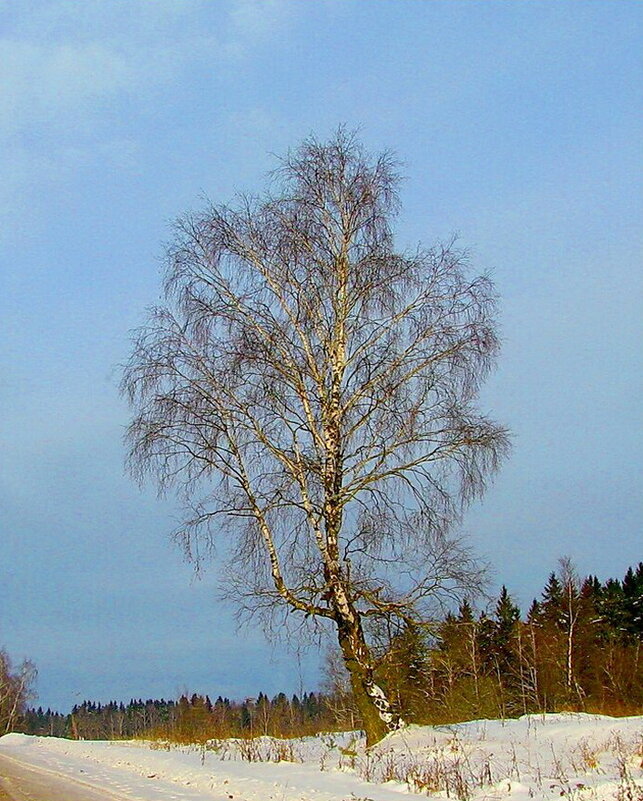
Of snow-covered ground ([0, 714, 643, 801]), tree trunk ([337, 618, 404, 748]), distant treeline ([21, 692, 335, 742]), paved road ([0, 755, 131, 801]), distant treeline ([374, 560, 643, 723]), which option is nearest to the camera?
snow-covered ground ([0, 714, 643, 801])

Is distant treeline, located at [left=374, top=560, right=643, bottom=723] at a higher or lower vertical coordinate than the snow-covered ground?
higher

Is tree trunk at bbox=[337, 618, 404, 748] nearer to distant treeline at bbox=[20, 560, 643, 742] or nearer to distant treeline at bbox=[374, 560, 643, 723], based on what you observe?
distant treeline at bbox=[20, 560, 643, 742]

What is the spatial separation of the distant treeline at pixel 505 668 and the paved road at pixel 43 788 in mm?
5668

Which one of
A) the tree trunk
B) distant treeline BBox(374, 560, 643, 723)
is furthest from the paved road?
distant treeline BBox(374, 560, 643, 723)

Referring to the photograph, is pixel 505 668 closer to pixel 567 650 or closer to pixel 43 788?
pixel 567 650

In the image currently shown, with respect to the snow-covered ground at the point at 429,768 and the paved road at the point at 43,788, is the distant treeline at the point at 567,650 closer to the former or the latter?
the snow-covered ground at the point at 429,768

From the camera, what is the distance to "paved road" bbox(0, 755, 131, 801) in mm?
12609

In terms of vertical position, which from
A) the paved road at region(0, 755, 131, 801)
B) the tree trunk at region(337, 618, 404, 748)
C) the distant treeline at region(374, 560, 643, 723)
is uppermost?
the distant treeline at region(374, 560, 643, 723)

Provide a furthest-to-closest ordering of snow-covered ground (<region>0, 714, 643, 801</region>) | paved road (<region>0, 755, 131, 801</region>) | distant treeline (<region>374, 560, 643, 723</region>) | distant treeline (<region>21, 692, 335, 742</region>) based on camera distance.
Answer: distant treeline (<region>21, 692, 335, 742</region>) → distant treeline (<region>374, 560, 643, 723</region>) → paved road (<region>0, 755, 131, 801</region>) → snow-covered ground (<region>0, 714, 643, 801</region>)

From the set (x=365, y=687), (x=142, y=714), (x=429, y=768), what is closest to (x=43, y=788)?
(x=365, y=687)

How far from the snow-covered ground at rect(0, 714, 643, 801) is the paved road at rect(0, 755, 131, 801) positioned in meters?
0.36

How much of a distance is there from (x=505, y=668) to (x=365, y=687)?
47989 millimetres

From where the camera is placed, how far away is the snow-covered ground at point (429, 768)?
1055cm

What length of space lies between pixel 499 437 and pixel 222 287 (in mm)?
6095
